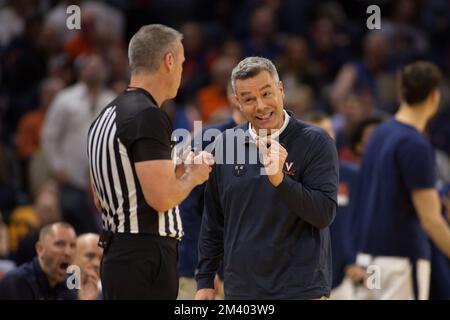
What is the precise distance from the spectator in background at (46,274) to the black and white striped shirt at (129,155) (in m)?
1.52

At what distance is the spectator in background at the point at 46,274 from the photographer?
5973 millimetres

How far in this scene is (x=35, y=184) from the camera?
36.1 feet

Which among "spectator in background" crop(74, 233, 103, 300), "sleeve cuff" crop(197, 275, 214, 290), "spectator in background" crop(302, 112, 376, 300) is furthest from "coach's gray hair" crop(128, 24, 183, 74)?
"spectator in background" crop(302, 112, 376, 300)

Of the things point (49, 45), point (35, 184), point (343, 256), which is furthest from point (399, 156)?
point (49, 45)

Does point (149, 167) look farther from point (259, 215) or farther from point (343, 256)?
point (343, 256)

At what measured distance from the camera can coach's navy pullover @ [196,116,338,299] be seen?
14.7 feet

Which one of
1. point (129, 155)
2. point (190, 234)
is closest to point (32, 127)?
point (190, 234)

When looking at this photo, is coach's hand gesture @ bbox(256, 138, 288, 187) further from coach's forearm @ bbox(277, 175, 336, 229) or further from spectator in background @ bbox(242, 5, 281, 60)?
spectator in background @ bbox(242, 5, 281, 60)

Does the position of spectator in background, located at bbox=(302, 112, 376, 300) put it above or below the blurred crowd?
below

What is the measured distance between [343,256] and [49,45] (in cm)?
596

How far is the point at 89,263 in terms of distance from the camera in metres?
6.25

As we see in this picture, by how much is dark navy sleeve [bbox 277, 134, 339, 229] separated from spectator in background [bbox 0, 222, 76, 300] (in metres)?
2.08

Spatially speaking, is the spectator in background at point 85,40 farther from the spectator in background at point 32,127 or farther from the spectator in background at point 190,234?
the spectator in background at point 190,234

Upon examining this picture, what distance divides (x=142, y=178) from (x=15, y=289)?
→ 1.93 metres
